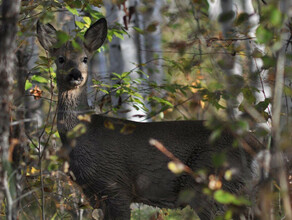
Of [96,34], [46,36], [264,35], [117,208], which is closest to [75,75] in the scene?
[96,34]

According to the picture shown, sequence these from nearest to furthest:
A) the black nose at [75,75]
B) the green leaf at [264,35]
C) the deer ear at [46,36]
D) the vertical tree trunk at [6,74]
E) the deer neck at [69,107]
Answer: the green leaf at [264,35] < the vertical tree trunk at [6,74] < the black nose at [75,75] < the deer neck at [69,107] < the deer ear at [46,36]

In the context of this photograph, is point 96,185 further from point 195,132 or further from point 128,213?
point 195,132

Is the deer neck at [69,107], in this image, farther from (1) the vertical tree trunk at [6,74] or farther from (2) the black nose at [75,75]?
(1) the vertical tree trunk at [6,74]

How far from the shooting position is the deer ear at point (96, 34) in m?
5.29

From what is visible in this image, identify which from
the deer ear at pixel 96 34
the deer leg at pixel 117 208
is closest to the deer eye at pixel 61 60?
the deer ear at pixel 96 34

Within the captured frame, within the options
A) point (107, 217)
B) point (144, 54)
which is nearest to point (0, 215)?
point (107, 217)

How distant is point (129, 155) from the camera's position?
515cm

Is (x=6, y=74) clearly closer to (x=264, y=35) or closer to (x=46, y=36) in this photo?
(x=264, y=35)

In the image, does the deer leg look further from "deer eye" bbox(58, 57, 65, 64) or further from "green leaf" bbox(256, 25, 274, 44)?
"green leaf" bbox(256, 25, 274, 44)

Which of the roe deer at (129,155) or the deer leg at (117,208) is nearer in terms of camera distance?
the roe deer at (129,155)

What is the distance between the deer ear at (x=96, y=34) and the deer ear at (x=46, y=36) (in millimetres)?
406

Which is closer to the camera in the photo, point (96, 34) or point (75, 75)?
A: point (75, 75)

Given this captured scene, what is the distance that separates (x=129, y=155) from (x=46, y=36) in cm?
180

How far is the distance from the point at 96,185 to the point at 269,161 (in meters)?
2.54
